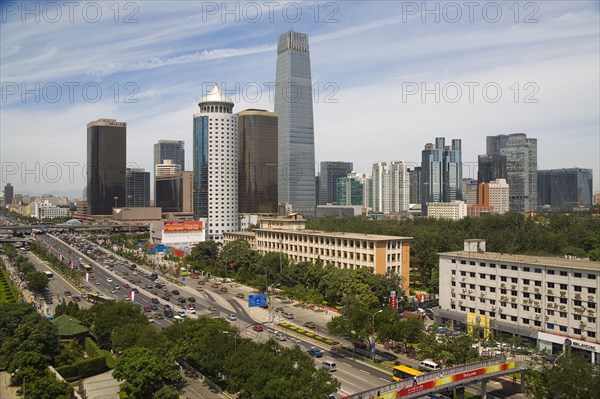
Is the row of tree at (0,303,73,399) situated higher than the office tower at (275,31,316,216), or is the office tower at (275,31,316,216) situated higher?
the office tower at (275,31,316,216)

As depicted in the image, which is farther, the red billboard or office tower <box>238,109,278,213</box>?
office tower <box>238,109,278,213</box>

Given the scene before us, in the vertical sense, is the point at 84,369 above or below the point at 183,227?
below

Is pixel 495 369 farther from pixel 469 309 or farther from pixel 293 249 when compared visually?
pixel 293 249

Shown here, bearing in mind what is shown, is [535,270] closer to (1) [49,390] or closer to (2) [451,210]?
(1) [49,390]

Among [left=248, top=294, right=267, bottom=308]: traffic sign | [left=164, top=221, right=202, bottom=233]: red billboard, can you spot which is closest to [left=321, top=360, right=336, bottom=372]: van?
[left=248, top=294, right=267, bottom=308]: traffic sign

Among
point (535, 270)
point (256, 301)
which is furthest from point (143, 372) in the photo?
point (535, 270)

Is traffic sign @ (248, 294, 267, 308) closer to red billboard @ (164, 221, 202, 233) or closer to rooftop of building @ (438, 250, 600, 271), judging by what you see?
rooftop of building @ (438, 250, 600, 271)
